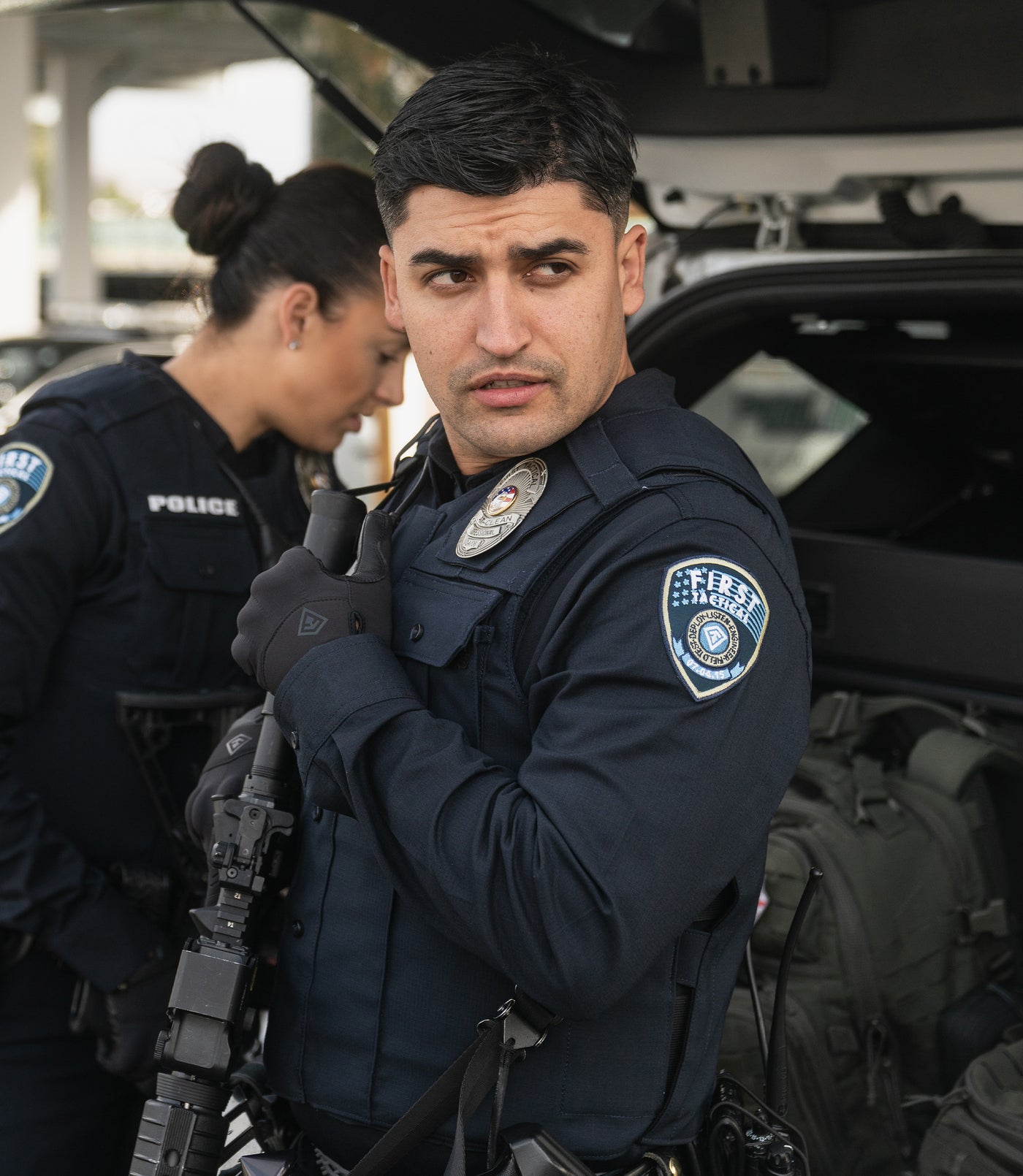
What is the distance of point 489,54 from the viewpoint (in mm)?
1375

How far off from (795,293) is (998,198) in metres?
0.35

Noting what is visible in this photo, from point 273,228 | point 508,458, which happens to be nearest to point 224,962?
point 508,458

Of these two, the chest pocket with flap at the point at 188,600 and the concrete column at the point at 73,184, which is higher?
the concrete column at the point at 73,184

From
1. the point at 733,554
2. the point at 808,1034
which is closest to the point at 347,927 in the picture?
the point at 733,554

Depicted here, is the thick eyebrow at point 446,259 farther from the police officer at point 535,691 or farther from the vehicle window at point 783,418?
the vehicle window at point 783,418

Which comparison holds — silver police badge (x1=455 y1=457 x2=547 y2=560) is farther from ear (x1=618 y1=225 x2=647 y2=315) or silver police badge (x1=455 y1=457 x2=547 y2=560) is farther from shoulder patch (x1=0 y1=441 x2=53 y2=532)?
shoulder patch (x1=0 y1=441 x2=53 y2=532)

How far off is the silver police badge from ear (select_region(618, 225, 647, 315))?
0.67 ft

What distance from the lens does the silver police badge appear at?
129 cm

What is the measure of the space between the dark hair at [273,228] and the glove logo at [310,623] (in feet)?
2.76

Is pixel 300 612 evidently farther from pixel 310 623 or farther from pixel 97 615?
pixel 97 615

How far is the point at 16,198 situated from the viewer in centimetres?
1131

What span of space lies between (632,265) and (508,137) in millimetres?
212

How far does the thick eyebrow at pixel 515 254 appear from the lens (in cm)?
125

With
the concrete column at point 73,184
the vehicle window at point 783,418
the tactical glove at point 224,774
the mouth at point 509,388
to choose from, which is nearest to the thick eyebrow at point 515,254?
the mouth at point 509,388
